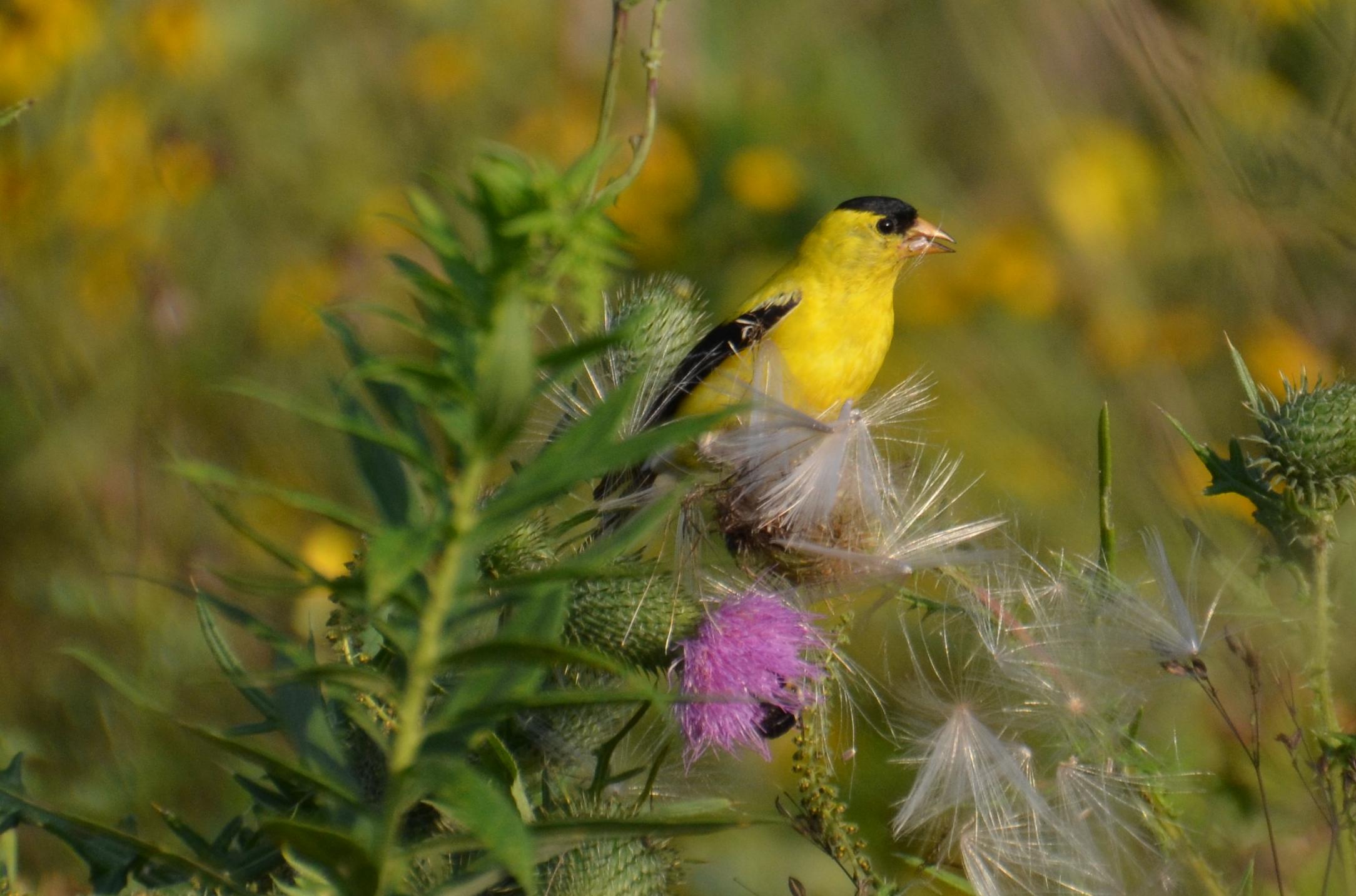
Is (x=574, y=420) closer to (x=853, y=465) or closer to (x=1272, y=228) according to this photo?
(x=853, y=465)

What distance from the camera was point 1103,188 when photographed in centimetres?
441

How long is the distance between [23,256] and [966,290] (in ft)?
9.16

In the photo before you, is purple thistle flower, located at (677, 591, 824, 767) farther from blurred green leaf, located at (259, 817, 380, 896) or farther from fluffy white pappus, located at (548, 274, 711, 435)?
blurred green leaf, located at (259, 817, 380, 896)

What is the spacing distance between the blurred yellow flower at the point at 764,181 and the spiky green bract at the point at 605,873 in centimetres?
324

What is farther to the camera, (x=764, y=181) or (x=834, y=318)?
(x=764, y=181)

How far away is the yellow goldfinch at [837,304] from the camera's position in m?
2.93

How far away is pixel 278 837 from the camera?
665 millimetres

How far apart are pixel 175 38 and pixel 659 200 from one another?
152cm

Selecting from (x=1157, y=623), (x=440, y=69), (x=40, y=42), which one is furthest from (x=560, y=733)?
(x=440, y=69)

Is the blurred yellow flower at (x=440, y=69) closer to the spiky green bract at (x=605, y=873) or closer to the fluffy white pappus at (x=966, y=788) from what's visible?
the fluffy white pappus at (x=966, y=788)

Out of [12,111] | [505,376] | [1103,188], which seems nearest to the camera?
[505,376]

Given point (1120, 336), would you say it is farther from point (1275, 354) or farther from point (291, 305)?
point (291, 305)

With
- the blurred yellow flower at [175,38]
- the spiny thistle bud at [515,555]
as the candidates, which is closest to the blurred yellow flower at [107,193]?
the blurred yellow flower at [175,38]

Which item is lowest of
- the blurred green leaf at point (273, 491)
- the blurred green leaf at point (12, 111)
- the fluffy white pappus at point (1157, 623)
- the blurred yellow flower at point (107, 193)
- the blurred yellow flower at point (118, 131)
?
the fluffy white pappus at point (1157, 623)
